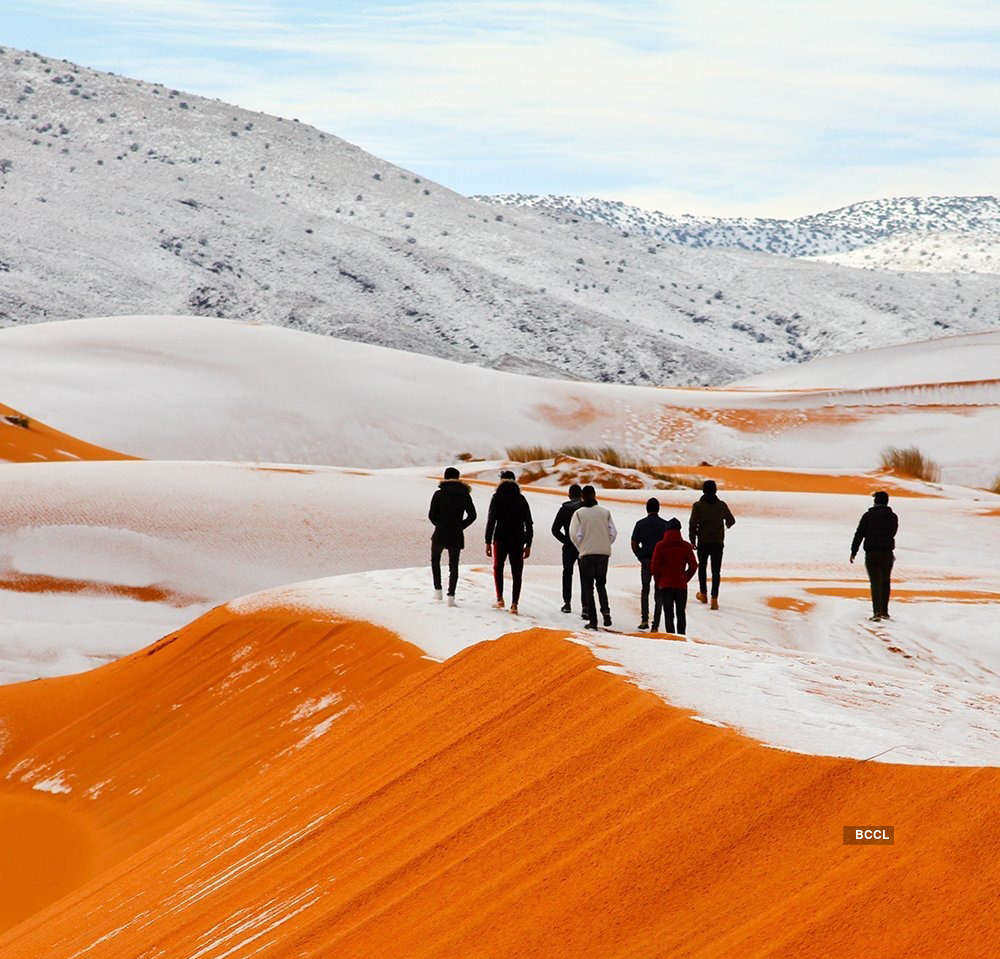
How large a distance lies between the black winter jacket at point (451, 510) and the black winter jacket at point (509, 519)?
17 cm

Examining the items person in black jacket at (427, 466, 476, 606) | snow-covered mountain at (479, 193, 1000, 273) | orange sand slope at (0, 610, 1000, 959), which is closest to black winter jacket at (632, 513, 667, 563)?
person in black jacket at (427, 466, 476, 606)

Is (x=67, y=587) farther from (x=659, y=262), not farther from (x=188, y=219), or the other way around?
(x=659, y=262)

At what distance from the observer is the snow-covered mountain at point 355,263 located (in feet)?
199

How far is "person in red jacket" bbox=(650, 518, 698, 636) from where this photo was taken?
35.0 ft

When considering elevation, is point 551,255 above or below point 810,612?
above

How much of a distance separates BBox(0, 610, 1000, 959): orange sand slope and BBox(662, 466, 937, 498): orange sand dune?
18.8 metres

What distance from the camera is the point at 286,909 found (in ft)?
16.8

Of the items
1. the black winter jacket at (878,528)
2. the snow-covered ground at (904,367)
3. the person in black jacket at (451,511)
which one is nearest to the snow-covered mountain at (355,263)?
the snow-covered ground at (904,367)

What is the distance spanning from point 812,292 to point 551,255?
51.6ft

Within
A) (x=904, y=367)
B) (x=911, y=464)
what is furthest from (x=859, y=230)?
(x=911, y=464)

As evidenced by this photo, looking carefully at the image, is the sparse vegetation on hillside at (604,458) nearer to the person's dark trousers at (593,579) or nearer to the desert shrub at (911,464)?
the desert shrub at (911,464)

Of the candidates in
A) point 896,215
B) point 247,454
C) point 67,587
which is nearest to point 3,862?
point 67,587

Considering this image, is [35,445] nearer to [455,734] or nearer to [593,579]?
[593,579]

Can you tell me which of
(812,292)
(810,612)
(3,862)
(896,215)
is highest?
(896,215)
